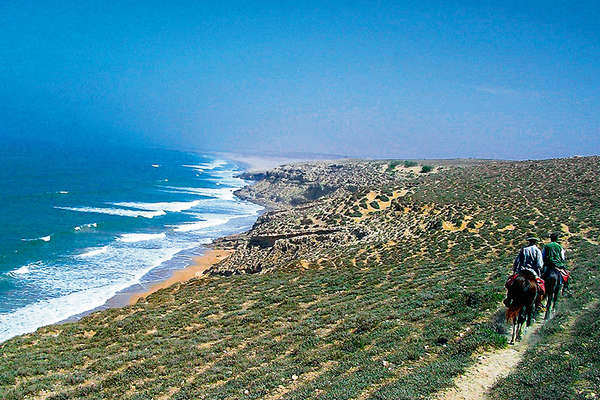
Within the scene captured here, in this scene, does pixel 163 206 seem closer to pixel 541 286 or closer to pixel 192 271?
pixel 192 271

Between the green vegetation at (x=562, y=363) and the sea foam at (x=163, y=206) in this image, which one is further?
the sea foam at (x=163, y=206)

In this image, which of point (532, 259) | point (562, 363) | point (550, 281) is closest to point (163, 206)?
point (550, 281)

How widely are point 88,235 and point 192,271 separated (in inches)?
703

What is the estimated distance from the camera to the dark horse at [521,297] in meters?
9.44

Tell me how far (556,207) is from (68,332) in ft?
98.2

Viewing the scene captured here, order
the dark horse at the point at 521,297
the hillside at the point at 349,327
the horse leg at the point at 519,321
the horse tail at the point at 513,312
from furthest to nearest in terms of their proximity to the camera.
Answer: the horse leg at the point at 519,321
the horse tail at the point at 513,312
the dark horse at the point at 521,297
the hillside at the point at 349,327

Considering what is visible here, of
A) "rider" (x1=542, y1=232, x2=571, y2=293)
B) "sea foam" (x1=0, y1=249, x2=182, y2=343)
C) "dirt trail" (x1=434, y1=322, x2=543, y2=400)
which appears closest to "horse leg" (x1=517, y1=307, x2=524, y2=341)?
"dirt trail" (x1=434, y1=322, x2=543, y2=400)

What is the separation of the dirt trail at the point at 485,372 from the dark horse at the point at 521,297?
0.47m

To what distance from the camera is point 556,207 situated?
3052 centimetres

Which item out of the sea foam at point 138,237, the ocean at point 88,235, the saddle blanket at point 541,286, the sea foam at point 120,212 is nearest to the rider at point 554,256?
the saddle blanket at point 541,286

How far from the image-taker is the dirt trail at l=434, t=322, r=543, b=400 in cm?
792

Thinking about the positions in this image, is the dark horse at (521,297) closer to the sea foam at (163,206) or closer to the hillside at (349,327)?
the hillside at (349,327)

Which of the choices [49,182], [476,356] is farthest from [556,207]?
[49,182]

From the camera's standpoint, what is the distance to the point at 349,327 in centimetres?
1315
